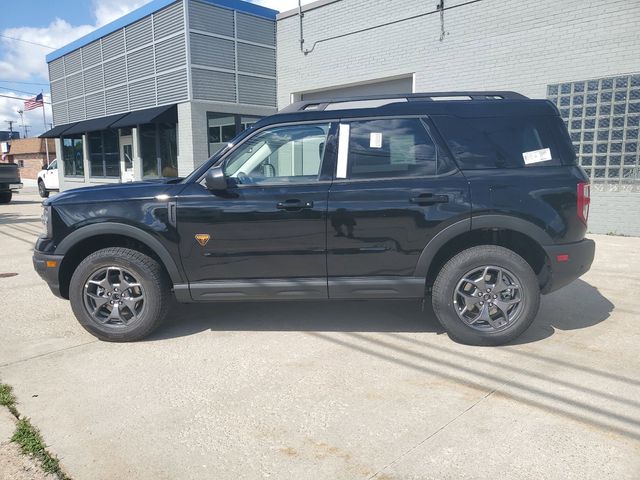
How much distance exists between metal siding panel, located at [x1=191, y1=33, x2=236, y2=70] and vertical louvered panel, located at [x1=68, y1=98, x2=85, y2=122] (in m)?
8.58

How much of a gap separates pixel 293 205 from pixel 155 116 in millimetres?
12860

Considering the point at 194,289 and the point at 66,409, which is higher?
the point at 194,289

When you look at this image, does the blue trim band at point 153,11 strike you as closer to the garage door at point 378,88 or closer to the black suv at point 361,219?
the garage door at point 378,88

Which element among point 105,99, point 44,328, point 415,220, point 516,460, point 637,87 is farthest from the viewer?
point 105,99

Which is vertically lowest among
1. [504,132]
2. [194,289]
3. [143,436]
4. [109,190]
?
[143,436]

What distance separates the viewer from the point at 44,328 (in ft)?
15.4

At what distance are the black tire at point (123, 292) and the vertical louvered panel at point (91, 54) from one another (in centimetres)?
1802

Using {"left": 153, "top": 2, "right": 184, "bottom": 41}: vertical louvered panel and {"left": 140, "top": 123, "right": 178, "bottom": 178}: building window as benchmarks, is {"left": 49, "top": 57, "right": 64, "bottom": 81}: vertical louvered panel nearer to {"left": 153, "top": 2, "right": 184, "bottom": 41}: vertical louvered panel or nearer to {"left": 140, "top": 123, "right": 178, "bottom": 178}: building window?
{"left": 140, "top": 123, "right": 178, "bottom": 178}: building window

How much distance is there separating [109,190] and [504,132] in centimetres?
332

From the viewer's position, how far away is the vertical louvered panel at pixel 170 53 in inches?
592

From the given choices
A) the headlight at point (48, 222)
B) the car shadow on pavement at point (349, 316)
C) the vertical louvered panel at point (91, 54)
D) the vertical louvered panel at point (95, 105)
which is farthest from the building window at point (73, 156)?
the headlight at point (48, 222)

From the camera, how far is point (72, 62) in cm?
2144

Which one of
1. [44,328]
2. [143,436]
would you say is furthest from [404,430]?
[44,328]

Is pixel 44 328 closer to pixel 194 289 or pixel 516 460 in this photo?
pixel 194 289
